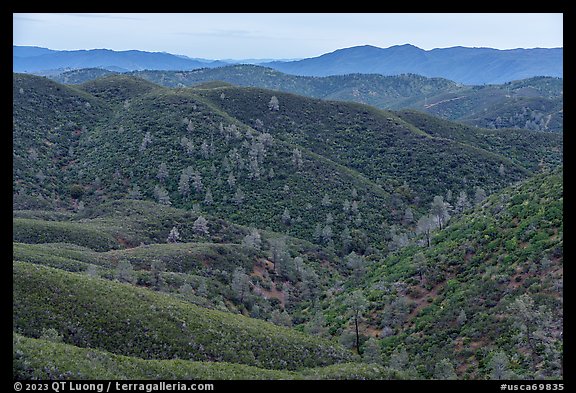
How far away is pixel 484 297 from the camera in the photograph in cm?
2664

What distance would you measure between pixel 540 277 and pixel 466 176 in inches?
2553

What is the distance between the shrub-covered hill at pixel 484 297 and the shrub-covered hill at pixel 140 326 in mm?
6043

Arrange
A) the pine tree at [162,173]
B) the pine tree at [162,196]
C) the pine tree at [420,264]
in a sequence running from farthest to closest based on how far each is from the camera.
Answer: the pine tree at [162,173] < the pine tree at [162,196] < the pine tree at [420,264]

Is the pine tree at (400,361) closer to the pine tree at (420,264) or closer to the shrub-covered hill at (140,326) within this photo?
the shrub-covered hill at (140,326)

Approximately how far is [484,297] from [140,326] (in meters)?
20.7

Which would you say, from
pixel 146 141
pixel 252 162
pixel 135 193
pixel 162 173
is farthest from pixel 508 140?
pixel 135 193

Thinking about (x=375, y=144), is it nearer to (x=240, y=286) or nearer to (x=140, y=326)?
(x=240, y=286)

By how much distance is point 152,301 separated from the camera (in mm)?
24406

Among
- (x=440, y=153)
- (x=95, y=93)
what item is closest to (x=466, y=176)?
(x=440, y=153)

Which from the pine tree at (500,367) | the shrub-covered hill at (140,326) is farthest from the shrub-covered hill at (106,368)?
the pine tree at (500,367)

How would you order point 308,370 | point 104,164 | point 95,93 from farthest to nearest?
point 95,93 → point 104,164 → point 308,370

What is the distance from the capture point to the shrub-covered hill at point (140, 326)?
19.2m

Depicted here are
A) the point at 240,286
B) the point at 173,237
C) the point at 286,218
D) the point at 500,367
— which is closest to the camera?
the point at 500,367
